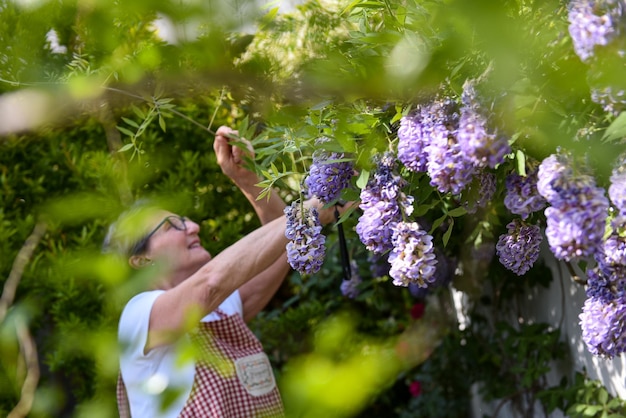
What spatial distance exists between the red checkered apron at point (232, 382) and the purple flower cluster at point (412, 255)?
3.85 feet

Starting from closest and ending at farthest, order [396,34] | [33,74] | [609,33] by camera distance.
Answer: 1. [609,33]
2. [33,74]
3. [396,34]

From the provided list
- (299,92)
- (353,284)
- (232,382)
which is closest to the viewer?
(299,92)

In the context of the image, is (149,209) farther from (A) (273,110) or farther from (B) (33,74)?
(B) (33,74)

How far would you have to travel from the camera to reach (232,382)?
7.58 ft

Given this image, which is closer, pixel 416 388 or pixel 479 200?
pixel 479 200

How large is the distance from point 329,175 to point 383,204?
121 millimetres

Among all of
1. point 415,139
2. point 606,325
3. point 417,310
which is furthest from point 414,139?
point 417,310

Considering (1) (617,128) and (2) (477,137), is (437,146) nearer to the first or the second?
(2) (477,137)

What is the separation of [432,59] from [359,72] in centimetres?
8

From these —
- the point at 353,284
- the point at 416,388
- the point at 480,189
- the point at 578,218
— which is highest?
the point at 578,218

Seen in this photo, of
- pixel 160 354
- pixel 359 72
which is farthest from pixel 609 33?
pixel 160 354

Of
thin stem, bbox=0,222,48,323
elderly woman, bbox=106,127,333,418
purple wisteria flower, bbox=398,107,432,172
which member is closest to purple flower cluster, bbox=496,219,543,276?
purple wisteria flower, bbox=398,107,432,172

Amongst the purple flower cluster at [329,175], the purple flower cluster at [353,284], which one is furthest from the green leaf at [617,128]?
the purple flower cluster at [353,284]

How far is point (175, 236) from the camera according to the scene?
2.41m
